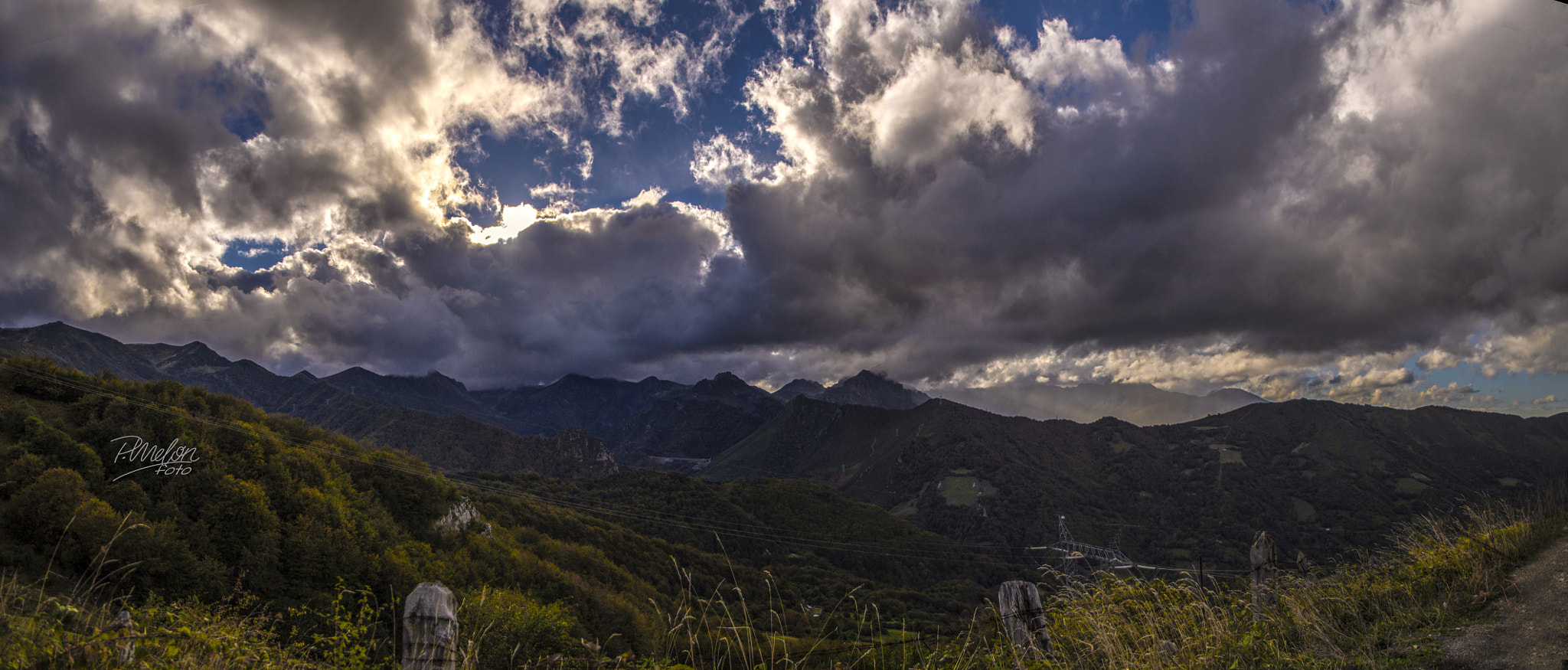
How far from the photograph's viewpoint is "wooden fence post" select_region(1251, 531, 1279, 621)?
324 inches

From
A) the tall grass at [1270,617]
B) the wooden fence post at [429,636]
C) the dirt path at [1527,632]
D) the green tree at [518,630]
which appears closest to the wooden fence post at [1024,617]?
the tall grass at [1270,617]

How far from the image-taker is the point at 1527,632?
5605 mm

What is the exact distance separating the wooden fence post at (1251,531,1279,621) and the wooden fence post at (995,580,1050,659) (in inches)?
144

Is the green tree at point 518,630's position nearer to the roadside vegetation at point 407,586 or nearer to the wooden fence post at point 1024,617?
the roadside vegetation at point 407,586

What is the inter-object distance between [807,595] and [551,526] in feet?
107

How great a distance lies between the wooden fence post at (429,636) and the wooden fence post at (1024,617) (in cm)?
506

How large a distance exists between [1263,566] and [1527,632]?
3.03 m

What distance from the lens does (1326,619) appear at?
6660 mm

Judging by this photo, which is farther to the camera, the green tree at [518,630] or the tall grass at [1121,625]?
the green tree at [518,630]

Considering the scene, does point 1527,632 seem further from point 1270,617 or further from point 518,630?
point 518,630

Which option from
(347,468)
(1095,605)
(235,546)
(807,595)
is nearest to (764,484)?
(807,595)

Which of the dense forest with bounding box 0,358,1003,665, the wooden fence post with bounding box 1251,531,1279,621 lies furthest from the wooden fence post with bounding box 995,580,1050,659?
the wooden fence post with bounding box 1251,531,1279,621

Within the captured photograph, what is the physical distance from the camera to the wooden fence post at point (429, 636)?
4.22 metres

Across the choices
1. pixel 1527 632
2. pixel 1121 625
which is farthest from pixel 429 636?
pixel 1527 632
